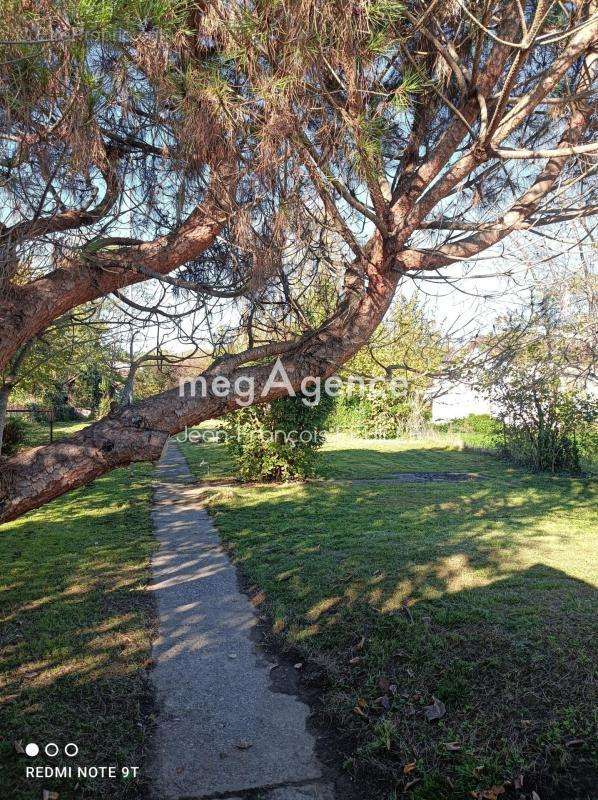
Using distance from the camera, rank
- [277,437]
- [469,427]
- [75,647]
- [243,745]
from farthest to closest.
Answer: [469,427] < [277,437] < [75,647] < [243,745]

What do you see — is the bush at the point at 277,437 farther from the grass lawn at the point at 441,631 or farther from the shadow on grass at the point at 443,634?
the shadow on grass at the point at 443,634

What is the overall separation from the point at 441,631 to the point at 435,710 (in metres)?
0.90

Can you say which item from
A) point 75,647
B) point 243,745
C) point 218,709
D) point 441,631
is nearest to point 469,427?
point 441,631

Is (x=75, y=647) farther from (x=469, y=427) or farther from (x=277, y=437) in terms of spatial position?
(x=469, y=427)

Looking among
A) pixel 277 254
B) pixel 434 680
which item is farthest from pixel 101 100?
pixel 434 680

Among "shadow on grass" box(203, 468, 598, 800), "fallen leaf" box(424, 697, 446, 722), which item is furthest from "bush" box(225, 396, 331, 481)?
"fallen leaf" box(424, 697, 446, 722)

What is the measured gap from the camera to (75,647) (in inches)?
166

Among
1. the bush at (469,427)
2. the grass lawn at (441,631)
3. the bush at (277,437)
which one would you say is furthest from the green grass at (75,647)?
the bush at (469,427)

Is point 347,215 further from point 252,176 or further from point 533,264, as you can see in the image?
point 533,264

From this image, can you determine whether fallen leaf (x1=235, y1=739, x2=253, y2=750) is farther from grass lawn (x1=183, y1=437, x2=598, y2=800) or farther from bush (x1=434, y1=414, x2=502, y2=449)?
bush (x1=434, y1=414, x2=502, y2=449)

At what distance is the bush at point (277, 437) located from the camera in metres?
11.0

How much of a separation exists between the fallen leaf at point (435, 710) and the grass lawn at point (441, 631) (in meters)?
0.02

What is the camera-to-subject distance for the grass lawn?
291 cm

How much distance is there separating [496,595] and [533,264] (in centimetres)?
292
